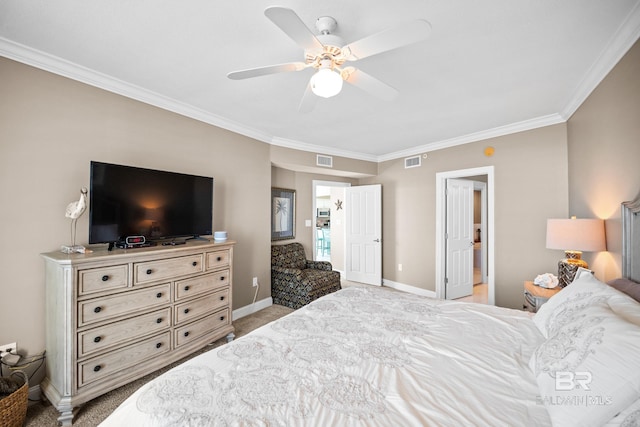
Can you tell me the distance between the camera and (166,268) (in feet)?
7.11

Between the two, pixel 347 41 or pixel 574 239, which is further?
pixel 574 239

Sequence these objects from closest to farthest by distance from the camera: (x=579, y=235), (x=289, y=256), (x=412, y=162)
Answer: (x=579, y=235)
(x=289, y=256)
(x=412, y=162)

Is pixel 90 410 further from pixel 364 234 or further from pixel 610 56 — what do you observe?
pixel 610 56

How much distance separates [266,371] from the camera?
1117 millimetres

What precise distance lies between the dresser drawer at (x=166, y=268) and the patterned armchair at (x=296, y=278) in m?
1.54

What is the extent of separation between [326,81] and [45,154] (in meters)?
2.21

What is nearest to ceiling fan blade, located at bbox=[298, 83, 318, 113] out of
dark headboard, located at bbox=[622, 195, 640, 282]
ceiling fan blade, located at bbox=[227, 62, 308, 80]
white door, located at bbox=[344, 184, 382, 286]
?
ceiling fan blade, located at bbox=[227, 62, 308, 80]

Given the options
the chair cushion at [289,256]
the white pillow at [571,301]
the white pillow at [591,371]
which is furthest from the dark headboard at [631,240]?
the chair cushion at [289,256]

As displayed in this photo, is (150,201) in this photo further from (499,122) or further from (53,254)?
(499,122)

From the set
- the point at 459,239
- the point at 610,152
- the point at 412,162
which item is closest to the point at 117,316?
the point at 610,152

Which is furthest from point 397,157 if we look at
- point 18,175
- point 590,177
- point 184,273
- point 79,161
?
point 18,175

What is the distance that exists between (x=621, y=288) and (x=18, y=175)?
13.1 feet

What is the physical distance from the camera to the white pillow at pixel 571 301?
127cm

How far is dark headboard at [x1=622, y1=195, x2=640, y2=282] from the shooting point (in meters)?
1.54
